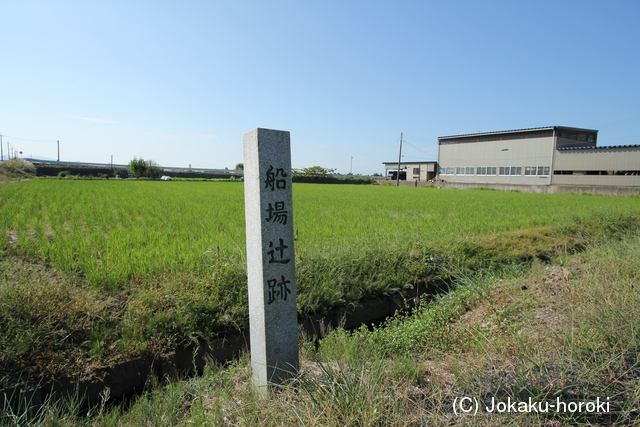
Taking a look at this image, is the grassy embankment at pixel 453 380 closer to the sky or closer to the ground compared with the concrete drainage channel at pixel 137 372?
closer to the sky

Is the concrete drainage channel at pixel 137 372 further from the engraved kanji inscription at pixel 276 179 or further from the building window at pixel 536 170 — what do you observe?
the building window at pixel 536 170

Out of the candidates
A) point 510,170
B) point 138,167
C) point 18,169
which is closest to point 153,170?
point 138,167

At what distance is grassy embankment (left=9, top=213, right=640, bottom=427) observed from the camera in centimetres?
195

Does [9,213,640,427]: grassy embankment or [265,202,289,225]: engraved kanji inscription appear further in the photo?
[265,202,289,225]: engraved kanji inscription

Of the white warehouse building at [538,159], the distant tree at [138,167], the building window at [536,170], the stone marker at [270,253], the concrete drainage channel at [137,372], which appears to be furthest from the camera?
the distant tree at [138,167]

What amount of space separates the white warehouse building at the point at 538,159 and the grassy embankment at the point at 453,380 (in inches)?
1099

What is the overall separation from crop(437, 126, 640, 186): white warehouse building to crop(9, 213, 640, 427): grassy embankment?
27.9 meters

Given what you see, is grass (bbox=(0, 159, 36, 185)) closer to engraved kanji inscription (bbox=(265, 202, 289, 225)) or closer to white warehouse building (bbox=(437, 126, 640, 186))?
engraved kanji inscription (bbox=(265, 202, 289, 225))

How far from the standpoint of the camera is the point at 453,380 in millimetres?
2588

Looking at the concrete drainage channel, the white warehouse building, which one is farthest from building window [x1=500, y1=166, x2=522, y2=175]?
the concrete drainage channel

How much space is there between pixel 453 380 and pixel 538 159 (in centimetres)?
3383

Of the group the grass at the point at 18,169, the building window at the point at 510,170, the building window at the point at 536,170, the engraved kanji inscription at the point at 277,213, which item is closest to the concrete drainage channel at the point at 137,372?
the engraved kanji inscription at the point at 277,213

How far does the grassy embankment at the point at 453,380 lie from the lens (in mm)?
1949

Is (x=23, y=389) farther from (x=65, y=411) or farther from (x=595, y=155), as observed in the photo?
(x=595, y=155)
